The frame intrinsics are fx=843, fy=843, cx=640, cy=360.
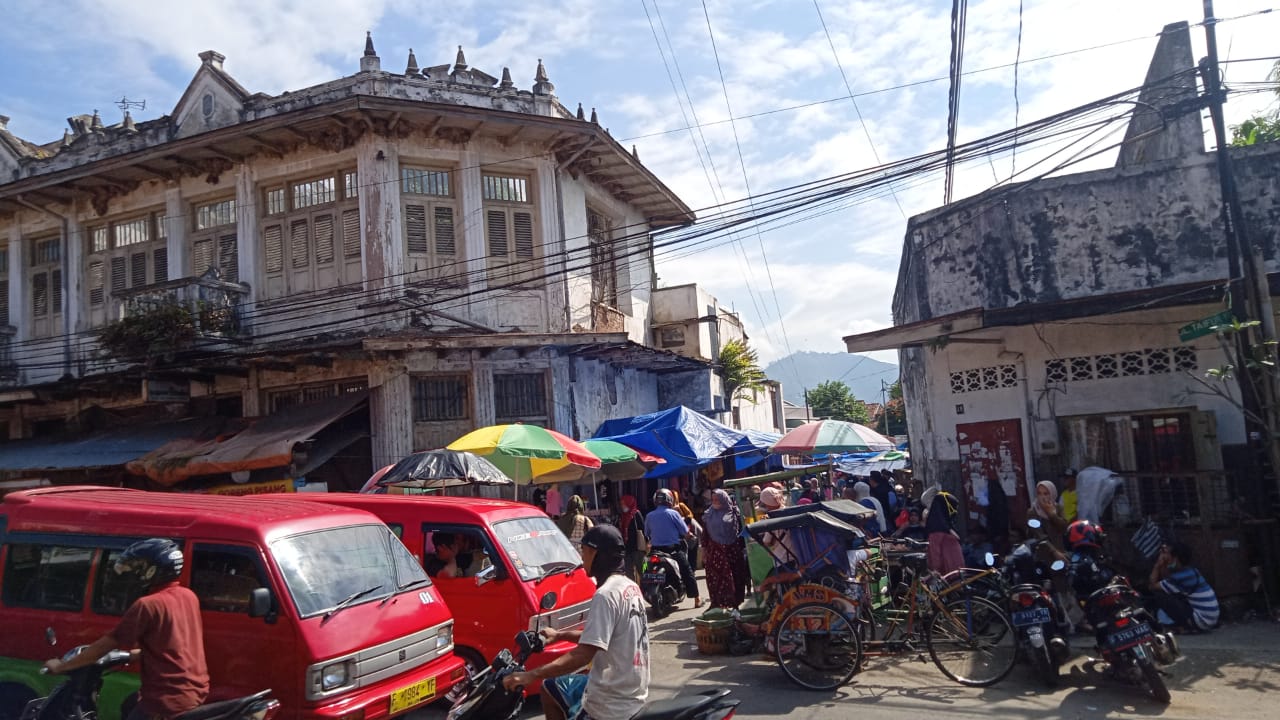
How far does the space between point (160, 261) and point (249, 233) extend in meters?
2.72

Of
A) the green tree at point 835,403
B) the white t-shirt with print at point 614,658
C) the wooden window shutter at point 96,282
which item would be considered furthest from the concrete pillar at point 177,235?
the green tree at point 835,403

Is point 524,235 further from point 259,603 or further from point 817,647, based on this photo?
point 259,603

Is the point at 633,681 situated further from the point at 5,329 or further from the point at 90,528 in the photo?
the point at 5,329

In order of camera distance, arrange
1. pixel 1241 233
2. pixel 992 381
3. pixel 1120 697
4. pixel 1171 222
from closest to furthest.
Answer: pixel 1120 697, pixel 1241 233, pixel 1171 222, pixel 992 381

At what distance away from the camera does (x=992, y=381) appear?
1152 cm

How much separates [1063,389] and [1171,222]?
7.69ft

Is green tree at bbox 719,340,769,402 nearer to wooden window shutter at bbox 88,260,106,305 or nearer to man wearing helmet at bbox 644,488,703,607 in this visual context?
man wearing helmet at bbox 644,488,703,607

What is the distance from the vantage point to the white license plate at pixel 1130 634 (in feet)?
21.1

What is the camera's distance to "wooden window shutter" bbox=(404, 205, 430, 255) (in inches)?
606

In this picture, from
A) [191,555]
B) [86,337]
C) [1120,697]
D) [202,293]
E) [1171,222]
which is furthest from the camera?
[86,337]

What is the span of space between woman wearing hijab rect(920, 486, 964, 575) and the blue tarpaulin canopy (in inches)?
219

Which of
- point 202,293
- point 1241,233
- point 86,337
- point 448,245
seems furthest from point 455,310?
point 1241,233

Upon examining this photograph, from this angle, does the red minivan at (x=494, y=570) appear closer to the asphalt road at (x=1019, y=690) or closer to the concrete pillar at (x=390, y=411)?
the asphalt road at (x=1019, y=690)

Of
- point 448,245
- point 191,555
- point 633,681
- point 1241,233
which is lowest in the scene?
point 633,681
